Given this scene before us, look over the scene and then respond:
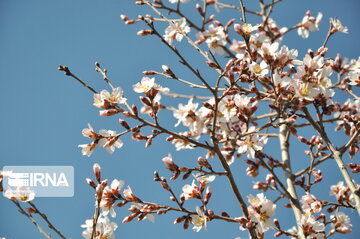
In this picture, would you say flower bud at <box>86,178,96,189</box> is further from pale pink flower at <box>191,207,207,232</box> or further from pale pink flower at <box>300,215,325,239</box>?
pale pink flower at <box>300,215,325,239</box>

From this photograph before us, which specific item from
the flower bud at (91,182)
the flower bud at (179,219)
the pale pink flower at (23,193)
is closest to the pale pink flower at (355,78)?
the flower bud at (179,219)

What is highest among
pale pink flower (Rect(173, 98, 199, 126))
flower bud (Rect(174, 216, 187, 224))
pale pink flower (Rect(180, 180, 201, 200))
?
pale pink flower (Rect(173, 98, 199, 126))

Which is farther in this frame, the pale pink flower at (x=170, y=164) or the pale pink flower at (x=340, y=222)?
the pale pink flower at (x=340, y=222)

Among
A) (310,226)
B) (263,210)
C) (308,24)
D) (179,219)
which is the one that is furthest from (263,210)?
(308,24)

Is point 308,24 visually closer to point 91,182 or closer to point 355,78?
point 355,78

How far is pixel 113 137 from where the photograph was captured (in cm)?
210

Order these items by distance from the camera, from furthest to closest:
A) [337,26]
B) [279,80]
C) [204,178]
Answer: [337,26] < [204,178] < [279,80]

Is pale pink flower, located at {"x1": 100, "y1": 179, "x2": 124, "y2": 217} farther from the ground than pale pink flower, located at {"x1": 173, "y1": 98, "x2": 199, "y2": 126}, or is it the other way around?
pale pink flower, located at {"x1": 173, "y1": 98, "x2": 199, "y2": 126}

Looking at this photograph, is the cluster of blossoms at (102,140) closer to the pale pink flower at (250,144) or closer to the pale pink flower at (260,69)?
the pale pink flower at (250,144)

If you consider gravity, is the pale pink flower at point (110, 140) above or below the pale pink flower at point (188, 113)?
below

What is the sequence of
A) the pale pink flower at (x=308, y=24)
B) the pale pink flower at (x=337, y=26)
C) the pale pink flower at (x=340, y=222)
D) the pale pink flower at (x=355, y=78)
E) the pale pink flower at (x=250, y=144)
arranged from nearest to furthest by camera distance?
1. the pale pink flower at (x=250, y=144)
2. the pale pink flower at (x=355, y=78)
3. the pale pink flower at (x=340, y=222)
4. the pale pink flower at (x=337, y=26)
5. the pale pink flower at (x=308, y=24)

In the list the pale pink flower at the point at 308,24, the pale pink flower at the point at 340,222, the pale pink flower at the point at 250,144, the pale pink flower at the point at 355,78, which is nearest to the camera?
the pale pink flower at the point at 250,144

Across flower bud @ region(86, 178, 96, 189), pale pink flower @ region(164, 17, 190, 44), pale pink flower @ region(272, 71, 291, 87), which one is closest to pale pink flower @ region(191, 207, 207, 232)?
flower bud @ region(86, 178, 96, 189)

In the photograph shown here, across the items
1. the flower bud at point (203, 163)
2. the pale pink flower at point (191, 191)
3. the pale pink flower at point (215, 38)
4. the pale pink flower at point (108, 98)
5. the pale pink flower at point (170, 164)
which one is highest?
the pale pink flower at point (215, 38)
